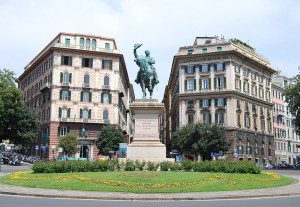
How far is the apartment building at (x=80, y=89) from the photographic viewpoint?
74.1m

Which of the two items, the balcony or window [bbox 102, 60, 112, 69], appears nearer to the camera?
the balcony

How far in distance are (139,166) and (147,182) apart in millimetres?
4845

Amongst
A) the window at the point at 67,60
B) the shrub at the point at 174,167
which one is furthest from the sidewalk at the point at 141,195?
the window at the point at 67,60

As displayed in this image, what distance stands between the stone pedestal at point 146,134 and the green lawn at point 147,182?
493 centimetres

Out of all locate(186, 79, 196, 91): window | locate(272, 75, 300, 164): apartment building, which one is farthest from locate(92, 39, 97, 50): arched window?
locate(272, 75, 300, 164): apartment building

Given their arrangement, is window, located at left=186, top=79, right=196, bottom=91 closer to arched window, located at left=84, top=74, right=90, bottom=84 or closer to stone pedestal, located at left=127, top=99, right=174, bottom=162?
arched window, located at left=84, top=74, right=90, bottom=84

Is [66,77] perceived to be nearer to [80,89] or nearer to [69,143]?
[80,89]

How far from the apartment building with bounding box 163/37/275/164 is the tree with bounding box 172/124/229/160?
9.44 metres

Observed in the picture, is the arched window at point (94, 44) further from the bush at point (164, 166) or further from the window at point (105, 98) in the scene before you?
the bush at point (164, 166)

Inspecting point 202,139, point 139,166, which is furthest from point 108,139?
point 139,166

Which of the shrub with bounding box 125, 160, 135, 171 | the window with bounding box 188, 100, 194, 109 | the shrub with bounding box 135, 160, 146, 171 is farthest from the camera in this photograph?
the window with bounding box 188, 100, 194, 109

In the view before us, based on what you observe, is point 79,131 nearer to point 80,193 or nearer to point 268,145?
point 268,145

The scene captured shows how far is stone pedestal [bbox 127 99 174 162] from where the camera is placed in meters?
27.0

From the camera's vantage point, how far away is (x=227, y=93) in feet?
261
